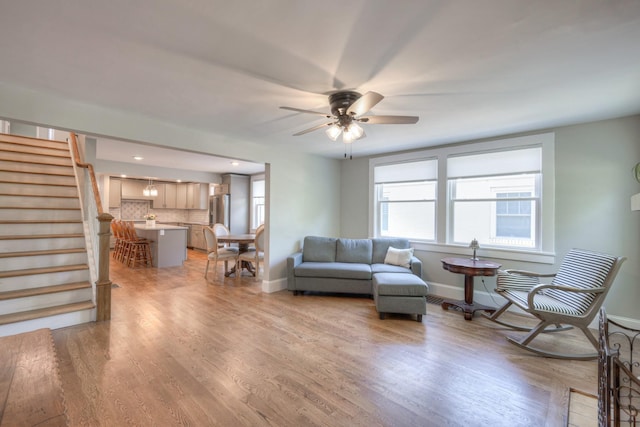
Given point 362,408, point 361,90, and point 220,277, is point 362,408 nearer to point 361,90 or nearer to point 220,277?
point 361,90

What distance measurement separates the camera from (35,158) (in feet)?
15.3

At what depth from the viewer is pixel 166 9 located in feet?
4.98

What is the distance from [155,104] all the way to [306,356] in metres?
2.85

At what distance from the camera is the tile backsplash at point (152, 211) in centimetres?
888

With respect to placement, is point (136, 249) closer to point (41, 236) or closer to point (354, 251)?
point (41, 236)

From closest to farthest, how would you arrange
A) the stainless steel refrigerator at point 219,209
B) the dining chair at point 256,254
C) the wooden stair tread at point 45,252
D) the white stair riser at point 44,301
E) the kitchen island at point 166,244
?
1. the white stair riser at point 44,301
2. the wooden stair tread at point 45,252
3. the dining chair at point 256,254
4. the kitchen island at point 166,244
5. the stainless steel refrigerator at point 219,209

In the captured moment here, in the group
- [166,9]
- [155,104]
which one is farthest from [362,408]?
[155,104]

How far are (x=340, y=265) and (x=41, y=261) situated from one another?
12.8 ft

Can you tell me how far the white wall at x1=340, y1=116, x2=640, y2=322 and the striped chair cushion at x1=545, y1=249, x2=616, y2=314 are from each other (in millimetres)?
507

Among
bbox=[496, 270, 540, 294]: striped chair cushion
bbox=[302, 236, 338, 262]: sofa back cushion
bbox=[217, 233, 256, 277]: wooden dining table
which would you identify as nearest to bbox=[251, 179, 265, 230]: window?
bbox=[217, 233, 256, 277]: wooden dining table

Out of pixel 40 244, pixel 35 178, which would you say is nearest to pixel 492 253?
pixel 40 244

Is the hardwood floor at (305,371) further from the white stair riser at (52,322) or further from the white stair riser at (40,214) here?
the white stair riser at (40,214)

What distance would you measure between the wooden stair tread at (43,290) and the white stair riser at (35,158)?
2451mm

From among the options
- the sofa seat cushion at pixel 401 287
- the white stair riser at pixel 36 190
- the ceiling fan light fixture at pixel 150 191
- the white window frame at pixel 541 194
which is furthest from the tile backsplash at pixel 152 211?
the sofa seat cushion at pixel 401 287
